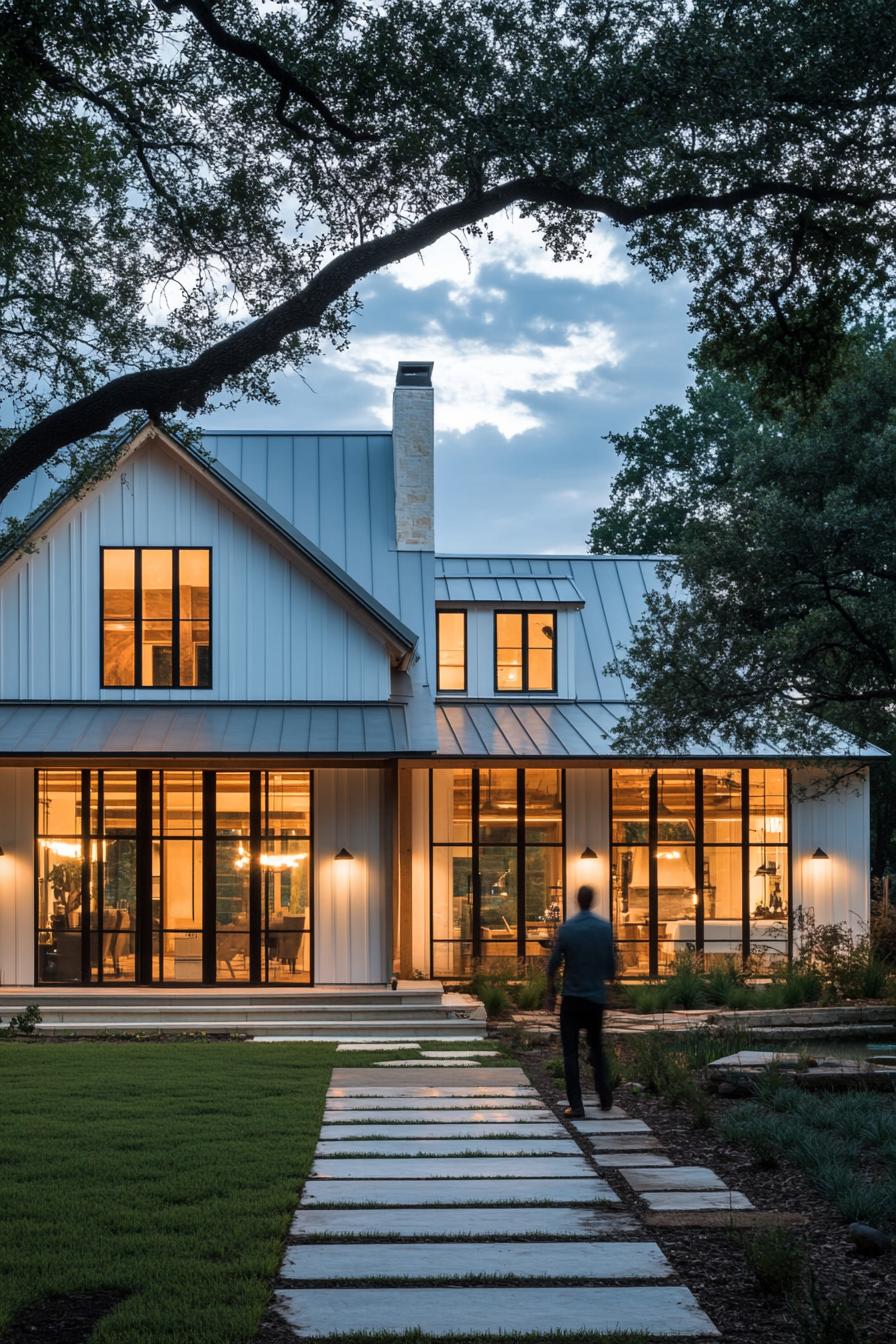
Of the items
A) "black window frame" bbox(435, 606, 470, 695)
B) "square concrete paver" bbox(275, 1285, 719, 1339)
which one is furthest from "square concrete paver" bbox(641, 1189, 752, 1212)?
"black window frame" bbox(435, 606, 470, 695)

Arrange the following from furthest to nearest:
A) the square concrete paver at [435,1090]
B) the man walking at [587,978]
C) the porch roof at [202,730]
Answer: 1. the porch roof at [202,730]
2. the square concrete paver at [435,1090]
3. the man walking at [587,978]

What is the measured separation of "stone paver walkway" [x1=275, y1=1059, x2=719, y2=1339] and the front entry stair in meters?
7.22

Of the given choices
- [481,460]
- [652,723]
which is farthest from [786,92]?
[481,460]

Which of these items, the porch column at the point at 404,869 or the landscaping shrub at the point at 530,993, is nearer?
the landscaping shrub at the point at 530,993

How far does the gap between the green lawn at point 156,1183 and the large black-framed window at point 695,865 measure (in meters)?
10.3

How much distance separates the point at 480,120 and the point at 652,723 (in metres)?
11.3

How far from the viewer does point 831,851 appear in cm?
2372

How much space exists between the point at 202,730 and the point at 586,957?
9.75 metres

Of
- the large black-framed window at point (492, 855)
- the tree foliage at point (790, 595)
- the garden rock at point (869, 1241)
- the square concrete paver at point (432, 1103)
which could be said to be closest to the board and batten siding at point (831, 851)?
the large black-framed window at point (492, 855)

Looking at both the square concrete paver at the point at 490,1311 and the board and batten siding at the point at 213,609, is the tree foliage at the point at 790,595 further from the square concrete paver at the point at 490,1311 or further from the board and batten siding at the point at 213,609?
the square concrete paver at the point at 490,1311

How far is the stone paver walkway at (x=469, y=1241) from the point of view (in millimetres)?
5652

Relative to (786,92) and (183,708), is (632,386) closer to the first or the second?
(183,708)

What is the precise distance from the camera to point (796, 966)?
21.3 meters

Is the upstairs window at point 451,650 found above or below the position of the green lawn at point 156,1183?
above
